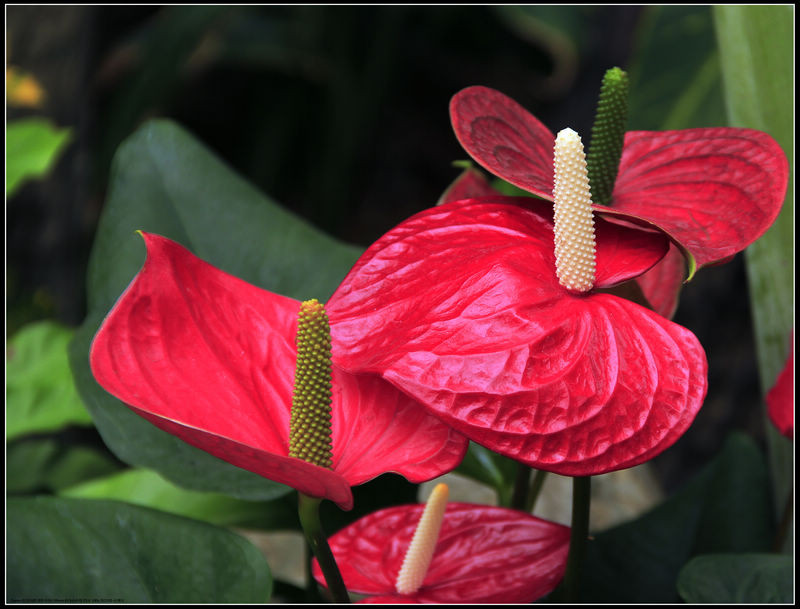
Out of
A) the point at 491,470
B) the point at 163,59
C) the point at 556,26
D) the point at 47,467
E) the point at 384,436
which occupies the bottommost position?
the point at 47,467

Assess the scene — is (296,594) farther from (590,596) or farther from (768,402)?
(768,402)

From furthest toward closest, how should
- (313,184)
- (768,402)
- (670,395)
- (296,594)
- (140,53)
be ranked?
(313,184) < (140,53) < (296,594) < (768,402) < (670,395)

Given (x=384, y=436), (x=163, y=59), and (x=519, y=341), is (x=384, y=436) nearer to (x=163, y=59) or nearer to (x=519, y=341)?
(x=519, y=341)

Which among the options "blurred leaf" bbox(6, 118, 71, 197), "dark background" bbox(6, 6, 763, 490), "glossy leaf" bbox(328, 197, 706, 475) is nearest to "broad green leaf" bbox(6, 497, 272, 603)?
"glossy leaf" bbox(328, 197, 706, 475)

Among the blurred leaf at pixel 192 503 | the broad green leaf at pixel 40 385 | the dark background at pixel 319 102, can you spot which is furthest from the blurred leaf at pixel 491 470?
the dark background at pixel 319 102

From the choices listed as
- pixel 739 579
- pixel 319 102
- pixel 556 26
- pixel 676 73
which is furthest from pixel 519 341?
pixel 319 102

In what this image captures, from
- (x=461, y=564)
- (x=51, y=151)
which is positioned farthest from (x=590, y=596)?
(x=51, y=151)
